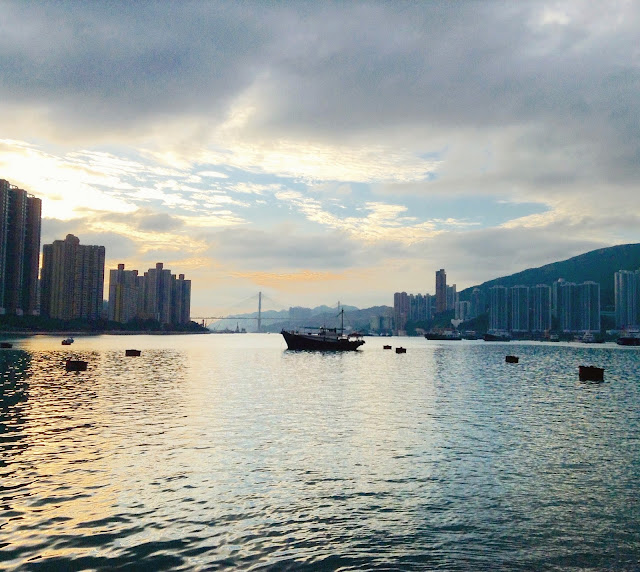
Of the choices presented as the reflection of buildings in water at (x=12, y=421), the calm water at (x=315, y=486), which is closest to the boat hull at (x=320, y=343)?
the reflection of buildings in water at (x=12, y=421)

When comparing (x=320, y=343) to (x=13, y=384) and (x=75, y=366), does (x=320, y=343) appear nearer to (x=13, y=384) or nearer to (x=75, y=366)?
(x=75, y=366)

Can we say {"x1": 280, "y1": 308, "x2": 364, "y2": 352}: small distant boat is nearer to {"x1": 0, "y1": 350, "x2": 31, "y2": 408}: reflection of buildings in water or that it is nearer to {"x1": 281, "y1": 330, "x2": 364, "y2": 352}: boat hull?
{"x1": 281, "y1": 330, "x2": 364, "y2": 352}: boat hull

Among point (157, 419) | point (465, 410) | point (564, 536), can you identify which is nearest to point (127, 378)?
point (157, 419)

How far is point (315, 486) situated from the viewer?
22.5 metres

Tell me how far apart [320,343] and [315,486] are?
14281 cm

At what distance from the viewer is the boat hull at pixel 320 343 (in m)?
163

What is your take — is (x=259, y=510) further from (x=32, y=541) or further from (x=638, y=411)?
(x=638, y=411)

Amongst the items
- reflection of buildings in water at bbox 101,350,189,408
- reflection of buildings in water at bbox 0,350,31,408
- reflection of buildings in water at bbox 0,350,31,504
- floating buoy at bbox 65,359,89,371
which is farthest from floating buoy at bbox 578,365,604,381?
floating buoy at bbox 65,359,89,371

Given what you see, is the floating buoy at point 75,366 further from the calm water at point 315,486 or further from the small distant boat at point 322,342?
the small distant boat at point 322,342

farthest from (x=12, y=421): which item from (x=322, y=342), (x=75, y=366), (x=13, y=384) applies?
(x=322, y=342)

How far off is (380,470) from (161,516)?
10.9 m

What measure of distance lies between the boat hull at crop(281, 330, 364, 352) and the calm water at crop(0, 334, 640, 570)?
114970 millimetres

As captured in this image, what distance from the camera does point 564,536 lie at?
17219 mm

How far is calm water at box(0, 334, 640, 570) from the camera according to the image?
1564 centimetres
